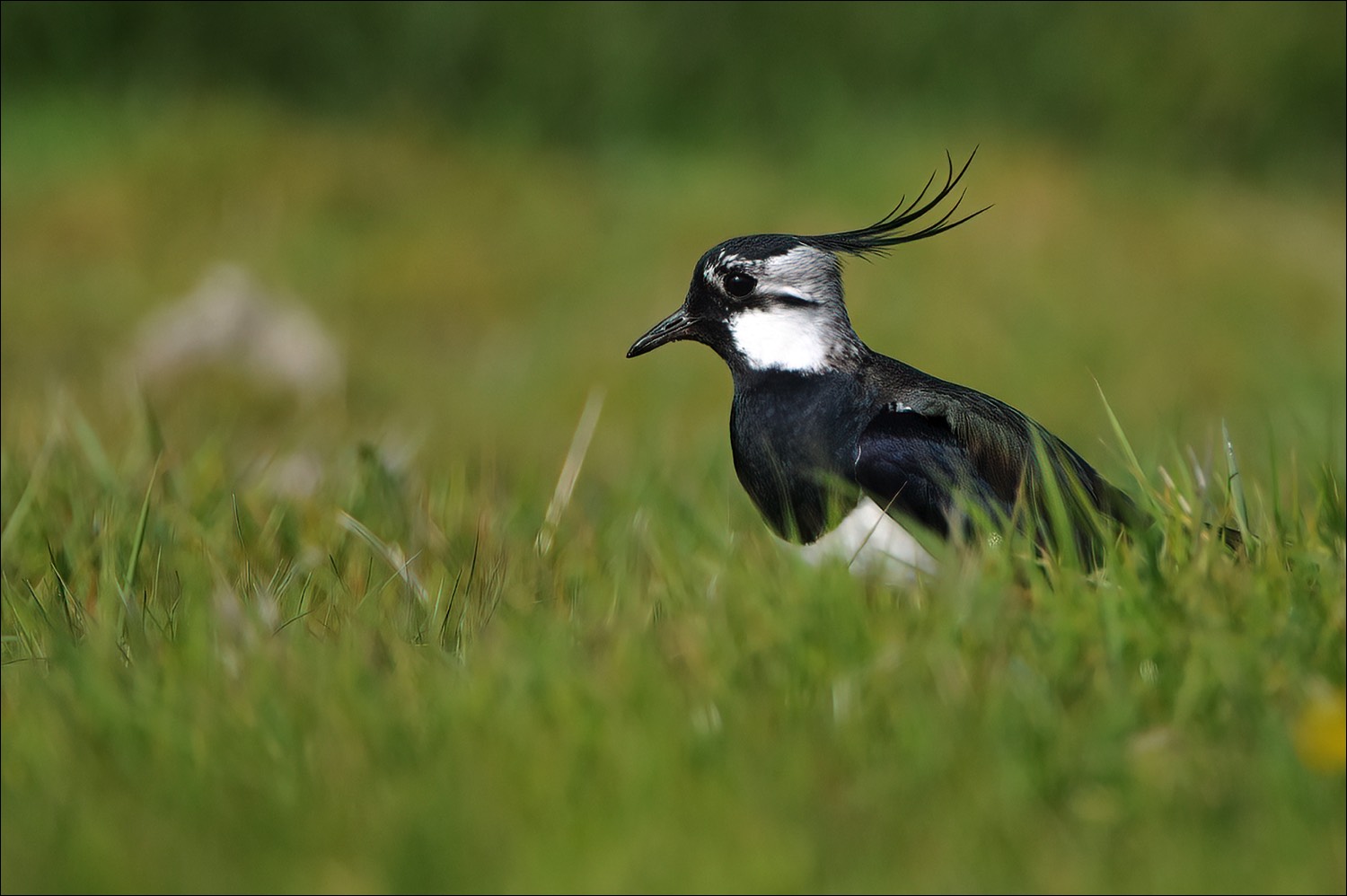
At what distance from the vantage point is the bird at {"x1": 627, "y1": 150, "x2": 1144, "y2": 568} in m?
3.11

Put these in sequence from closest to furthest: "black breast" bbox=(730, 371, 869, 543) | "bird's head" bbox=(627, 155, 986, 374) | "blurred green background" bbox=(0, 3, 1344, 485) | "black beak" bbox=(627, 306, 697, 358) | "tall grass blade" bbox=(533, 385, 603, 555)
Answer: "black breast" bbox=(730, 371, 869, 543)
"tall grass blade" bbox=(533, 385, 603, 555)
"bird's head" bbox=(627, 155, 986, 374)
"black beak" bbox=(627, 306, 697, 358)
"blurred green background" bbox=(0, 3, 1344, 485)

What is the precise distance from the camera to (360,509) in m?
3.91

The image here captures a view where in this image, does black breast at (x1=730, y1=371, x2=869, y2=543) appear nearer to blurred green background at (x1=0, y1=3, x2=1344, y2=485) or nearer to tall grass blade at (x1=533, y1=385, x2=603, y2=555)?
tall grass blade at (x1=533, y1=385, x2=603, y2=555)

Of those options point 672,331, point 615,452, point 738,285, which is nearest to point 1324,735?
point 738,285

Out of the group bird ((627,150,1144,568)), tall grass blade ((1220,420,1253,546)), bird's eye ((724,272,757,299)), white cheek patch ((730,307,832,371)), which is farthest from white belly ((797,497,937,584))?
bird's eye ((724,272,757,299))

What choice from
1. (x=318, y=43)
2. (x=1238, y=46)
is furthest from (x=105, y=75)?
(x=1238, y=46)

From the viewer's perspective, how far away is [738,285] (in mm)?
3645

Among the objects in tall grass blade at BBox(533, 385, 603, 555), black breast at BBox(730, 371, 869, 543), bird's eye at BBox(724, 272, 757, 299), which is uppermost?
bird's eye at BBox(724, 272, 757, 299)

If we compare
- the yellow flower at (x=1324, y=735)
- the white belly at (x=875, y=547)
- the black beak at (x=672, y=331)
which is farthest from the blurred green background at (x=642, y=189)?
the yellow flower at (x=1324, y=735)

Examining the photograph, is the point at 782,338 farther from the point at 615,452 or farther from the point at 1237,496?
the point at 615,452

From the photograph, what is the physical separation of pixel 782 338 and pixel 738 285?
A: 183 mm

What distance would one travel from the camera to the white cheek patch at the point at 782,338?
11.6 feet

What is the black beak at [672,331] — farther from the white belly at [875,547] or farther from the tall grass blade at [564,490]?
the white belly at [875,547]

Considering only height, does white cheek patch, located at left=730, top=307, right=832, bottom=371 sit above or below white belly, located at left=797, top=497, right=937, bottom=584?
above
